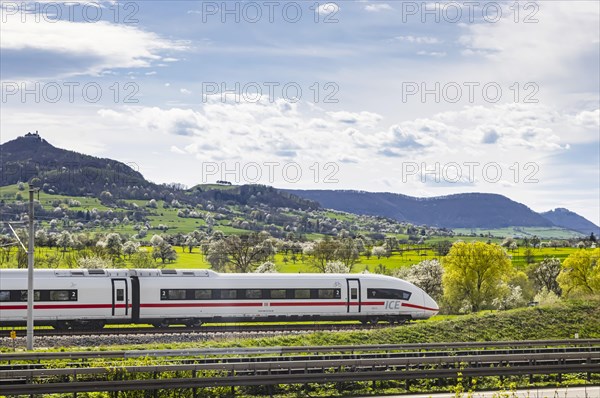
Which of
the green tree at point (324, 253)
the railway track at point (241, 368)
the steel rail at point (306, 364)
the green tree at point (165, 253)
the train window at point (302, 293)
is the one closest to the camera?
the railway track at point (241, 368)

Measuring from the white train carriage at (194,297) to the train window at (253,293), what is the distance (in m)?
0.05

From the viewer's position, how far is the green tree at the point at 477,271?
240ft

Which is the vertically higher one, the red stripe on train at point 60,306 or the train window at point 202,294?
the train window at point 202,294

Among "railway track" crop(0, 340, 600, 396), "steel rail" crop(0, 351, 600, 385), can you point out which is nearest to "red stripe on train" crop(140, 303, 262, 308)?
"railway track" crop(0, 340, 600, 396)

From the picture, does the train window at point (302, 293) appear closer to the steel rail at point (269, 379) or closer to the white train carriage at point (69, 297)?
the white train carriage at point (69, 297)

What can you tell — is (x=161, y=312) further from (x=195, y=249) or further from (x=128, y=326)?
(x=195, y=249)

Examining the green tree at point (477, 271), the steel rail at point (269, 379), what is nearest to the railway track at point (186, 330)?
the steel rail at point (269, 379)

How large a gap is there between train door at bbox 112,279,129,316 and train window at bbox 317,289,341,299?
11.6 metres

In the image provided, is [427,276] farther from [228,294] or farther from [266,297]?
[228,294]

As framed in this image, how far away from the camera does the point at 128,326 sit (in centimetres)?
4575

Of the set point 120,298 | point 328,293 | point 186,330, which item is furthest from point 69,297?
point 328,293

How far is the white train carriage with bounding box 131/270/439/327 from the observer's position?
143 ft

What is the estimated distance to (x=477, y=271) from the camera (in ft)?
241

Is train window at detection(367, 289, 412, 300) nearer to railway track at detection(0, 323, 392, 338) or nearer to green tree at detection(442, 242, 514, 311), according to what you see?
railway track at detection(0, 323, 392, 338)
